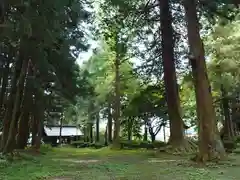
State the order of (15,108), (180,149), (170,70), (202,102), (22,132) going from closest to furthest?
(202,102), (15,108), (180,149), (170,70), (22,132)

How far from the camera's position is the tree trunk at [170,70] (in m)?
17.5

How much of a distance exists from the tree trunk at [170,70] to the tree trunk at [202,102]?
5.26m

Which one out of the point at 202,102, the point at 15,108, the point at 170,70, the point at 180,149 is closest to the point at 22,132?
the point at 15,108

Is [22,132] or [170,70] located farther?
[22,132]

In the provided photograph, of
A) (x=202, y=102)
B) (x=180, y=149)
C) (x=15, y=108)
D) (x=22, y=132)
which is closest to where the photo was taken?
(x=202, y=102)

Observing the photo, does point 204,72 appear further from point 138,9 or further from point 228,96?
point 228,96

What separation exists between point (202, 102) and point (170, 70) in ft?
20.8

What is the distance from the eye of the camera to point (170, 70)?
18.2 m

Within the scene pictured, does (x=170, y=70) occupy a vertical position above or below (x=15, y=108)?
above

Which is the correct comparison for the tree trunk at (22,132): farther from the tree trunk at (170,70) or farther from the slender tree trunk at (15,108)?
the tree trunk at (170,70)

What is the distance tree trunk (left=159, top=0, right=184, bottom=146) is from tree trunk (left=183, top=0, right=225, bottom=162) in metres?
5.26

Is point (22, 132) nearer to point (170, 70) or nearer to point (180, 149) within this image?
point (170, 70)

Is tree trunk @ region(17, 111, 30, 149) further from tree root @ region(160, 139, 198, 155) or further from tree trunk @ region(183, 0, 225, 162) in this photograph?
tree trunk @ region(183, 0, 225, 162)

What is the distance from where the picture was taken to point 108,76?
30.0 m
